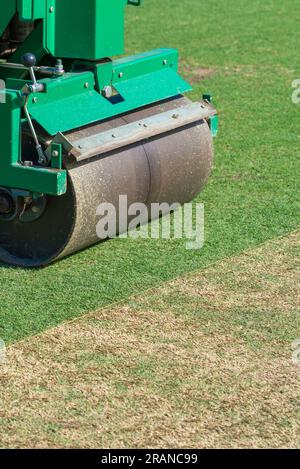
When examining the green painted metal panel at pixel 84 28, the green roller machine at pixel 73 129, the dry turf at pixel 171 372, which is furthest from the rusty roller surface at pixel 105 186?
the dry turf at pixel 171 372

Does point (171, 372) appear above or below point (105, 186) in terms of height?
below

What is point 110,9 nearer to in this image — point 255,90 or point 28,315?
point 28,315

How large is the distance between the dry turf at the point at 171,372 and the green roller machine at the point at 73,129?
1.82 feet

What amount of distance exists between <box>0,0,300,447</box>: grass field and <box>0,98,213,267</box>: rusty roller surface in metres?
0.13

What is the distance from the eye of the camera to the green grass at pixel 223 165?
4.92 meters

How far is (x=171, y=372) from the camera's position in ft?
13.9

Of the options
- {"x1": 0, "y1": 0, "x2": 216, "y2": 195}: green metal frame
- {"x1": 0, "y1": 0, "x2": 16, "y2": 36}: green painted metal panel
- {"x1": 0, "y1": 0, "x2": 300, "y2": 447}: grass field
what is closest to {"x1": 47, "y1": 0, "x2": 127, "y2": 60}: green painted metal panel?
{"x1": 0, "y1": 0, "x2": 216, "y2": 195}: green metal frame

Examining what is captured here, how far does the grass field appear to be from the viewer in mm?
3865

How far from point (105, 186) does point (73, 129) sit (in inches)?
11.9

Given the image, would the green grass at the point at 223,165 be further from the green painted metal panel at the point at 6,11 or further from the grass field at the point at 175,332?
the green painted metal panel at the point at 6,11

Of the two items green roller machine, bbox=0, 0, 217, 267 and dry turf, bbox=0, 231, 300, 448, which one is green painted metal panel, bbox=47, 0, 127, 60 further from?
dry turf, bbox=0, 231, 300, 448

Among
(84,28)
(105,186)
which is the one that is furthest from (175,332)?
(84,28)

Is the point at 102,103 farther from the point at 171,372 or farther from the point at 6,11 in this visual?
the point at 171,372
